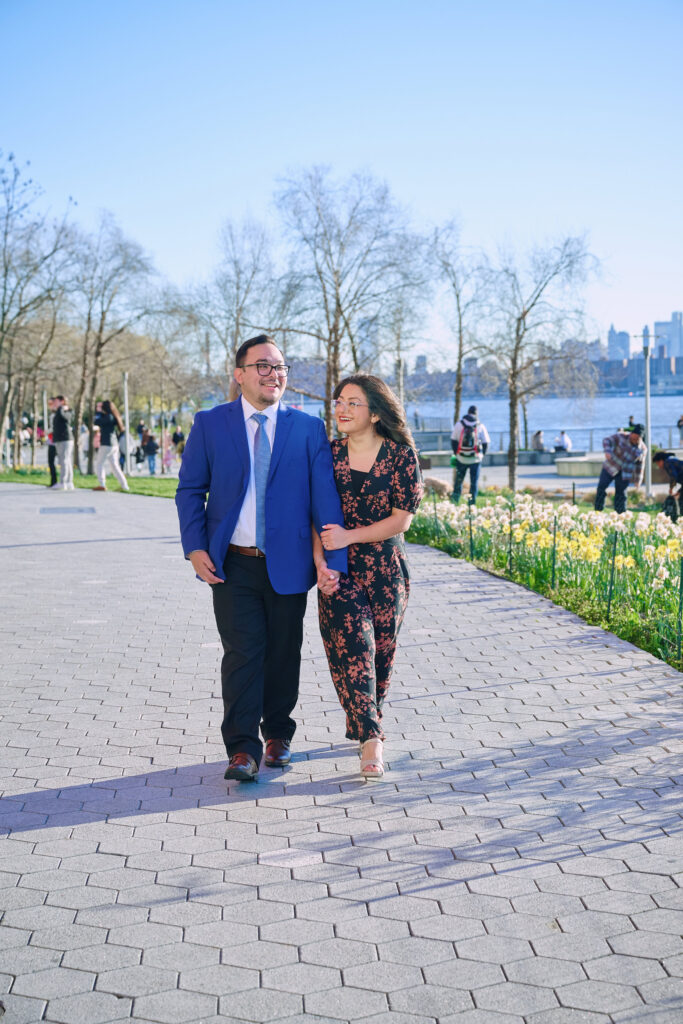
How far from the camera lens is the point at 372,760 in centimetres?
426

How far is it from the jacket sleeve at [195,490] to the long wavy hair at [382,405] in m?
0.61

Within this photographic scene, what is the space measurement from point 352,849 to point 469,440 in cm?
1315

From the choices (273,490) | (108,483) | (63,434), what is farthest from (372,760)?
(108,483)

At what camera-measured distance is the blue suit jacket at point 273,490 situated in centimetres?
417

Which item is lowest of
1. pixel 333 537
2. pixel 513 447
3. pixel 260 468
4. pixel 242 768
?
pixel 242 768

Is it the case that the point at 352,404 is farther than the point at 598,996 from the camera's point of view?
Yes

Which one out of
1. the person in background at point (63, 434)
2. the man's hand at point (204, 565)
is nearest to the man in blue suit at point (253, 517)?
the man's hand at point (204, 565)

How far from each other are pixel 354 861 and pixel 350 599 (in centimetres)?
116

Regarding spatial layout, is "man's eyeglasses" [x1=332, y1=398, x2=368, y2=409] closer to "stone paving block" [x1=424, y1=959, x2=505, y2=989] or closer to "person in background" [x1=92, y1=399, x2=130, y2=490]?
"stone paving block" [x1=424, y1=959, x2=505, y2=989]

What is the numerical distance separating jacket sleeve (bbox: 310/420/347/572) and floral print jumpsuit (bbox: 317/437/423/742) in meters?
0.11

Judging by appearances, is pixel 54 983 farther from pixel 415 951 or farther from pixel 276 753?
pixel 276 753

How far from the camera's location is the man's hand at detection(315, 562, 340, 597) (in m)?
4.23

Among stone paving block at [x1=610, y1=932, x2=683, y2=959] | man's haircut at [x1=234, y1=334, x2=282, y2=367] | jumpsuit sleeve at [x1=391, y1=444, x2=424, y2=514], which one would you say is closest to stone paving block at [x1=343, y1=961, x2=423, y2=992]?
stone paving block at [x1=610, y1=932, x2=683, y2=959]

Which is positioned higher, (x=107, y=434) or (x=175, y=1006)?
(x=107, y=434)
